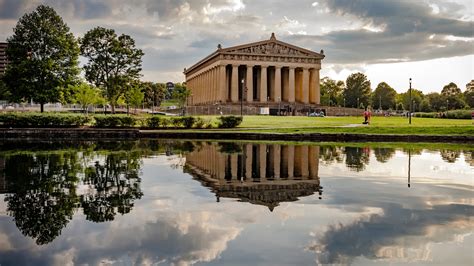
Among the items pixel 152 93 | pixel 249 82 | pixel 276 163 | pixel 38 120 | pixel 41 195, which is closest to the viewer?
pixel 41 195

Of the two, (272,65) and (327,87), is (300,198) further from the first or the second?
(327,87)

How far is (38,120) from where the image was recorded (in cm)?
4269

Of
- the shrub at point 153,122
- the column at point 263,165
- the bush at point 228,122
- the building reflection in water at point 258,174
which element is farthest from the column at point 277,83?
the building reflection in water at point 258,174

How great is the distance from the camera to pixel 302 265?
7.44 metres

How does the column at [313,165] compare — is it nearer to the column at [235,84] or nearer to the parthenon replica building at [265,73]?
the parthenon replica building at [265,73]

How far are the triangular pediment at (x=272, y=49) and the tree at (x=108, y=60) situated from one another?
118 feet

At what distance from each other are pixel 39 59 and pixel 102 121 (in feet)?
61.6

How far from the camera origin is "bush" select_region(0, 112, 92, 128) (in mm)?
42059

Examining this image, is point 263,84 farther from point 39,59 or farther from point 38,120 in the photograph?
point 38,120

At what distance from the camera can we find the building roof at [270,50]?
109 metres

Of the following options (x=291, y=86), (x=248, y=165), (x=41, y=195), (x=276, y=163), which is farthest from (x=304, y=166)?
(x=291, y=86)

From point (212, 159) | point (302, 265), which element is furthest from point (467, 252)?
point (212, 159)

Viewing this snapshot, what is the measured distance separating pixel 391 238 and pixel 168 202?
524 centimetres

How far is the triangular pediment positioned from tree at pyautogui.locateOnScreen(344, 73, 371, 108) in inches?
1861
